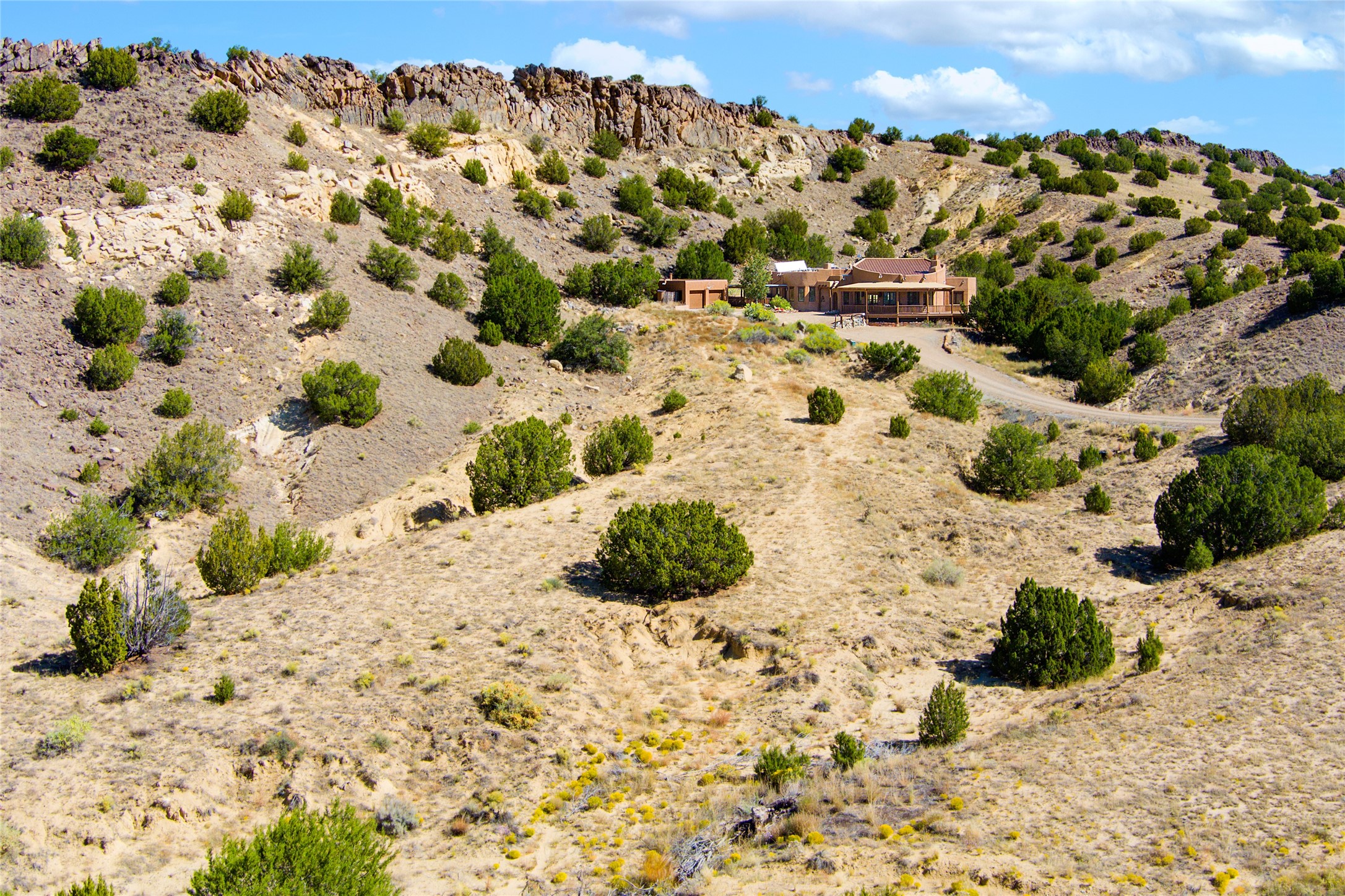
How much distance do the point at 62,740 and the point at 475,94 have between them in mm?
60967

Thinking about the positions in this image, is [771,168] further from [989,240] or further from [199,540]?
[199,540]

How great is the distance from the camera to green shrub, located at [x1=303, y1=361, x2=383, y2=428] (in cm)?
3512

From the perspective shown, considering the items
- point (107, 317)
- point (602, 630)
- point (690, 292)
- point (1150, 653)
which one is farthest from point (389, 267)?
point (1150, 653)

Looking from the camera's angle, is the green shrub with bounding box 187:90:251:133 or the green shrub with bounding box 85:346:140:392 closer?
the green shrub with bounding box 85:346:140:392

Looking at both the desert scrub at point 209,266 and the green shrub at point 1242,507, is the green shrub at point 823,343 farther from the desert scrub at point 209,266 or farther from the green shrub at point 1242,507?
the desert scrub at point 209,266

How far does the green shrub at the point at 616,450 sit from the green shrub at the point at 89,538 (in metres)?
14.6

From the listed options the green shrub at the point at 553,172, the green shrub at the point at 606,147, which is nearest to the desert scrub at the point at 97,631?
the green shrub at the point at 553,172

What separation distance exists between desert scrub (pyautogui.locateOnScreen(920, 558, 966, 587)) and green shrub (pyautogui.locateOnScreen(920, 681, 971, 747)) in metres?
8.37

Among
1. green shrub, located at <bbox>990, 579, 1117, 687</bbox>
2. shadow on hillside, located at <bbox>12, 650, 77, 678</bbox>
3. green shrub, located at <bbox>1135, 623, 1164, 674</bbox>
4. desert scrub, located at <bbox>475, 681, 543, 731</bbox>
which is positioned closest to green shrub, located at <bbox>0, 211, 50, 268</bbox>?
shadow on hillside, located at <bbox>12, 650, 77, 678</bbox>

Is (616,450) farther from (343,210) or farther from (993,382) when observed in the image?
(993,382)

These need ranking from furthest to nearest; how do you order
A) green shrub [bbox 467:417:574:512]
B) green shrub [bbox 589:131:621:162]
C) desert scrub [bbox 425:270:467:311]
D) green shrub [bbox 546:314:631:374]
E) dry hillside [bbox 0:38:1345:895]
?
1. green shrub [bbox 589:131:621:162]
2. desert scrub [bbox 425:270:467:311]
3. green shrub [bbox 546:314:631:374]
4. green shrub [bbox 467:417:574:512]
5. dry hillside [bbox 0:38:1345:895]

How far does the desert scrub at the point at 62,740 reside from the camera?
14078 millimetres

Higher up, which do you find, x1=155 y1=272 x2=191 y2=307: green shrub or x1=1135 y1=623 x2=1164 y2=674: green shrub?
x1=155 y1=272 x2=191 y2=307: green shrub

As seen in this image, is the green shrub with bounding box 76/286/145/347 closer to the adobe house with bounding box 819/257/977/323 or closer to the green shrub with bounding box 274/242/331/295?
the green shrub with bounding box 274/242/331/295
